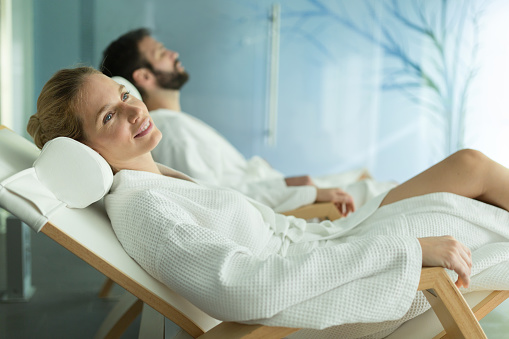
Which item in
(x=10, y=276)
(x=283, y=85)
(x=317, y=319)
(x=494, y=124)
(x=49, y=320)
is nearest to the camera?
(x=317, y=319)

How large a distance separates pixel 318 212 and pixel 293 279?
1020 millimetres

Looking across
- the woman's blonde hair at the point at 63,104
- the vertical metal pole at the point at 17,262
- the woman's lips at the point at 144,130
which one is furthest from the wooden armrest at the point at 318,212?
the vertical metal pole at the point at 17,262

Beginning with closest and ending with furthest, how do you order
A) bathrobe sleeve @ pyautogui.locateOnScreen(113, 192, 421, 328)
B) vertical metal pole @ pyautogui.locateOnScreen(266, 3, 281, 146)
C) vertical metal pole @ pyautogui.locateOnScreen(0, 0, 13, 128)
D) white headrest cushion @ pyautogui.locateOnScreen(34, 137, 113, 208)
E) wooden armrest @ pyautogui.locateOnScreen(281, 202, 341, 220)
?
bathrobe sleeve @ pyautogui.locateOnScreen(113, 192, 421, 328) → white headrest cushion @ pyautogui.locateOnScreen(34, 137, 113, 208) → wooden armrest @ pyautogui.locateOnScreen(281, 202, 341, 220) → vertical metal pole @ pyautogui.locateOnScreen(0, 0, 13, 128) → vertical metal pole @ pyautogui.locateOnScreen(266, 3, 281, 146)

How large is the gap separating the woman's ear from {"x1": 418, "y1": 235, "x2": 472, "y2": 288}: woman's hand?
2.14 metres

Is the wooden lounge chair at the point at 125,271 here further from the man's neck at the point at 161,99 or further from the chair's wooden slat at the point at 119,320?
the man's neck at the point at 161,99

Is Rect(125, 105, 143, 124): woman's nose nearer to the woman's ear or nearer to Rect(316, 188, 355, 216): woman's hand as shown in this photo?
Rect(316, 188, 355, 216): woman's hand

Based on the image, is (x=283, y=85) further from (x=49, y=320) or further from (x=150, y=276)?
(x=150, y=276)

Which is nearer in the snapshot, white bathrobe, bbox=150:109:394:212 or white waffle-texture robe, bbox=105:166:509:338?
white waffle-texture robe, bbox=105:166:509:338

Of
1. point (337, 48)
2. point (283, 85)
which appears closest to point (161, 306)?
point (283, 85)

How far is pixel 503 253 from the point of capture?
1257 mm

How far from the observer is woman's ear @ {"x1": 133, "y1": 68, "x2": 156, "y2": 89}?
2.84m

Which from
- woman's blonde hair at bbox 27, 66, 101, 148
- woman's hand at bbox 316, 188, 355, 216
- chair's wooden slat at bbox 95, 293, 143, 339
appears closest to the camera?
woman's blonde hair at bbox 27, 66, 101, 148

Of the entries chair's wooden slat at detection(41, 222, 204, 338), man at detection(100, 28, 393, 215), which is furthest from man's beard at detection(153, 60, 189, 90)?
chair's wooden slat at detection(41, 222, 204, 338)

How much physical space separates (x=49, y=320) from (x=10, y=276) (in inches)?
13.6
